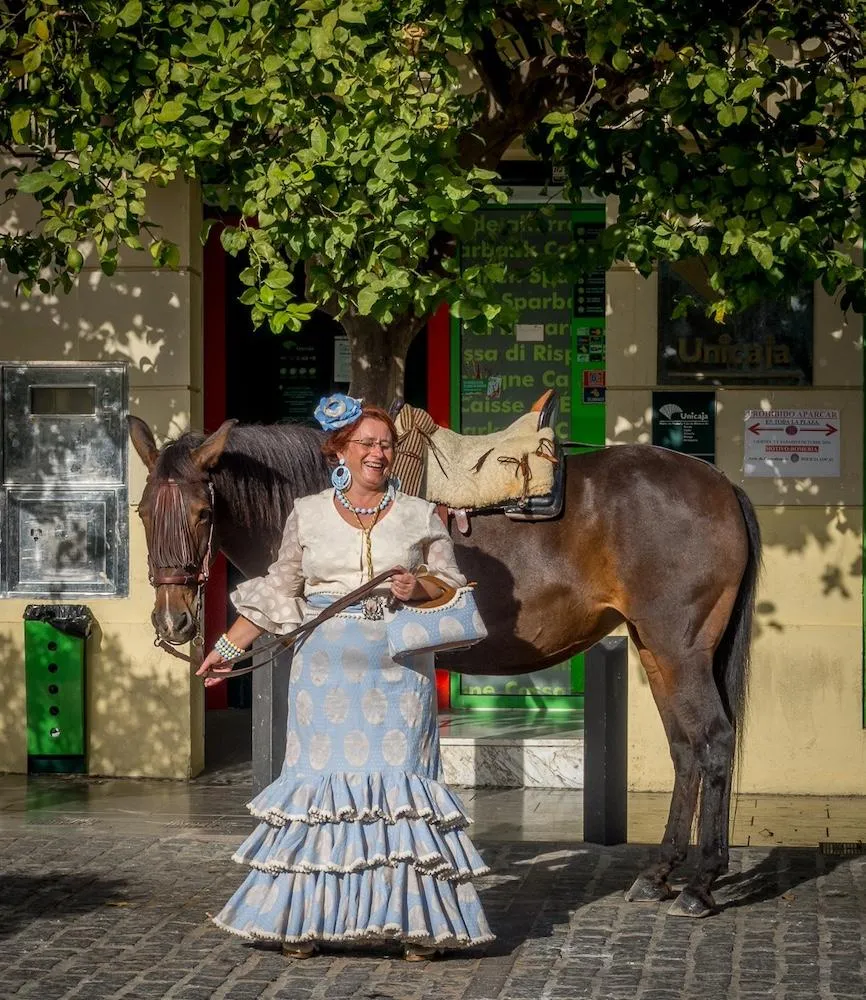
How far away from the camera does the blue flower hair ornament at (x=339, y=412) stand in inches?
249

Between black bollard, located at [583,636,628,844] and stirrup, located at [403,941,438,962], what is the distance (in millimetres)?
2297

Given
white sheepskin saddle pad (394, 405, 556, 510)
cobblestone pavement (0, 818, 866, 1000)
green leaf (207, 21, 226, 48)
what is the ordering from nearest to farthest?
cobblestone pavement (0, 818, 866, 1000), white sheepskin saddle pad (394, 405, 556, 510), green leaf (207, 21, 226, 48)

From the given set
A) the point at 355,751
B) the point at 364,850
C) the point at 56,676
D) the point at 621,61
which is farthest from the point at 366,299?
the point at 56,676

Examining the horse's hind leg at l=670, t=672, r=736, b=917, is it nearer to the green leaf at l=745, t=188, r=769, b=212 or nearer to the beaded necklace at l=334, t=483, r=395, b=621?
the beaded necklace at l=334, t=483, r=395, b=621

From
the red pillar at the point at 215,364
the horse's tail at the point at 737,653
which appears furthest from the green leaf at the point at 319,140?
the red pillar at the point at 215,364

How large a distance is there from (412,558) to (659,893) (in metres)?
2.08

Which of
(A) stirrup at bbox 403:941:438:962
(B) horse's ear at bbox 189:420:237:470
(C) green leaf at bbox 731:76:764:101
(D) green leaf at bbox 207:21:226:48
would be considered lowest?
(A) stirrup at bbox 403:941:438:962

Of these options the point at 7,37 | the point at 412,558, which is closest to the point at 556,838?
the point at 412,558

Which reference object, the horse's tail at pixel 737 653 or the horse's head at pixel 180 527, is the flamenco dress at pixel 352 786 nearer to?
the horse's head at pixel 180 527

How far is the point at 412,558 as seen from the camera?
247 inches

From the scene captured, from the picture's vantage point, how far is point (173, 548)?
21.9 feet

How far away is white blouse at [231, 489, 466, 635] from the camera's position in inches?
247

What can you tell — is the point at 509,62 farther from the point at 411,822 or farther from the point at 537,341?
the point at 411,822

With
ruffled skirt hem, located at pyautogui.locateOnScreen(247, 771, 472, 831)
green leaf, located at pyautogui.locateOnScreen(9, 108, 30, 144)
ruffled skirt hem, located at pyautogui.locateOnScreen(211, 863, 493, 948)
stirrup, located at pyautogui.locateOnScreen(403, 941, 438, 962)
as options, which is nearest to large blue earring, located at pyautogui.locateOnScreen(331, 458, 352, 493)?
ruffled skirt hem, located at pyautogui.locateOnScreen(247, 771, 472, 831)
